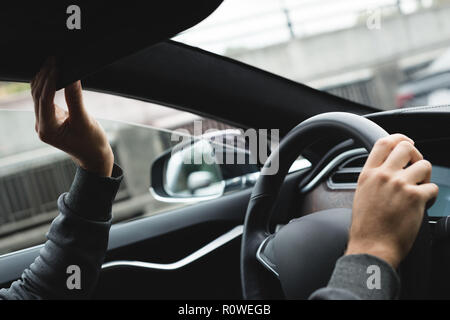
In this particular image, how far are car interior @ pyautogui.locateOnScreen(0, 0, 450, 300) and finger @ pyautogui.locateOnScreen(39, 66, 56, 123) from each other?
0.03 metres

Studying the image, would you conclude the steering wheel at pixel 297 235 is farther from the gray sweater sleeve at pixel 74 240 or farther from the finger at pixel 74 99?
the finger at pixel 74 99

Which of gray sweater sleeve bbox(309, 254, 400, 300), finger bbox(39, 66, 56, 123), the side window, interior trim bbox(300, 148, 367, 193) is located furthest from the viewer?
the side window

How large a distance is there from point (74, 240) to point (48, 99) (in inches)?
13.9

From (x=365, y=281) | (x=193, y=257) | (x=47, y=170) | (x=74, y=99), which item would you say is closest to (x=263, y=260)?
(x=365, y=281)

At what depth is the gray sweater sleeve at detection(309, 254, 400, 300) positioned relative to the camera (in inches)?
29.2

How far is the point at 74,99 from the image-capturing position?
1117 millimetres

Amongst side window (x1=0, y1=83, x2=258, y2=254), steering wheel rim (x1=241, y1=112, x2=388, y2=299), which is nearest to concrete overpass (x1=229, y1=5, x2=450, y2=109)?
side window (x1=0, y1=83, x2=258, y2=254)

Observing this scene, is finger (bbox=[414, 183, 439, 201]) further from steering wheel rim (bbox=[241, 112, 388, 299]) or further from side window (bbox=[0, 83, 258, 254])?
side window (bbox=[0, 83, 258, 254])

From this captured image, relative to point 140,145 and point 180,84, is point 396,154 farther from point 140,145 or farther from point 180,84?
point 140,145

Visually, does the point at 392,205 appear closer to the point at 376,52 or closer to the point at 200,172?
the point at 200,172

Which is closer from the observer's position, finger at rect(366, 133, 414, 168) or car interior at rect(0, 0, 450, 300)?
finger at rect(366, 133, 414, 168)

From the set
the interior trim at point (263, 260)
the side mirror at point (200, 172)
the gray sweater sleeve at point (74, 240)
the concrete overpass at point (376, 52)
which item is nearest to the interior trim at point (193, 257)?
the side mirror at point (200, 172)

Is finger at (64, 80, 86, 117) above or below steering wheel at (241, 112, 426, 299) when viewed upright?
above
